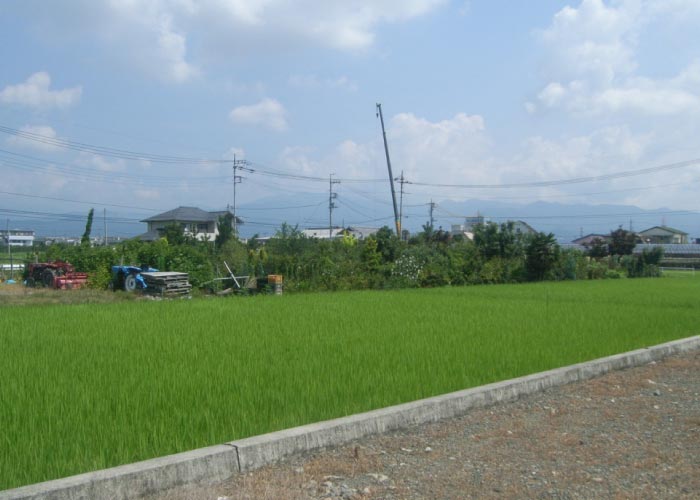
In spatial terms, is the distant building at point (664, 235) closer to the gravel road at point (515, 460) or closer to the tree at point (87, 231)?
the tree at point (87, 231)

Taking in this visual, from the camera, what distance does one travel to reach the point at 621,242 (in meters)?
60.8

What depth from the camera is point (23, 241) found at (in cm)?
5238

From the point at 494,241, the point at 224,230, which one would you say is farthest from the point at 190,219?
the point at 494,241

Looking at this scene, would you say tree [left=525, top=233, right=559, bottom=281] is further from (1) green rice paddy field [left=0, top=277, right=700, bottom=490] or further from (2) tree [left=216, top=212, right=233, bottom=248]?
(2) tree [left=216, top=212, right=233, bottom=248]

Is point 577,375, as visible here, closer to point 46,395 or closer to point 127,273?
point 46,395

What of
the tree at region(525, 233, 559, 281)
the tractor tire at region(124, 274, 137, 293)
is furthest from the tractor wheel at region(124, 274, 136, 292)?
the tree at region(525, 233, 559, 281)

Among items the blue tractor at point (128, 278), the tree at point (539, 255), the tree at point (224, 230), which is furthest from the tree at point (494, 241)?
the tree at point (224, 230)

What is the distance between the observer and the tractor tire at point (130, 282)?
64.1ft

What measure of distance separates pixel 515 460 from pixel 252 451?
1.77 metres

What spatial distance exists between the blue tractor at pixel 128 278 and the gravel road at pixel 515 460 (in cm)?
1525

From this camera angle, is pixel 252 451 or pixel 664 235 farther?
pixel 664 235

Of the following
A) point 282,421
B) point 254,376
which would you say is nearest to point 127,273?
point 254,376

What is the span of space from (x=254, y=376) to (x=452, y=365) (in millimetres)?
2240

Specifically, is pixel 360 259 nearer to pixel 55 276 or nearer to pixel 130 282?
pixel 130 282
